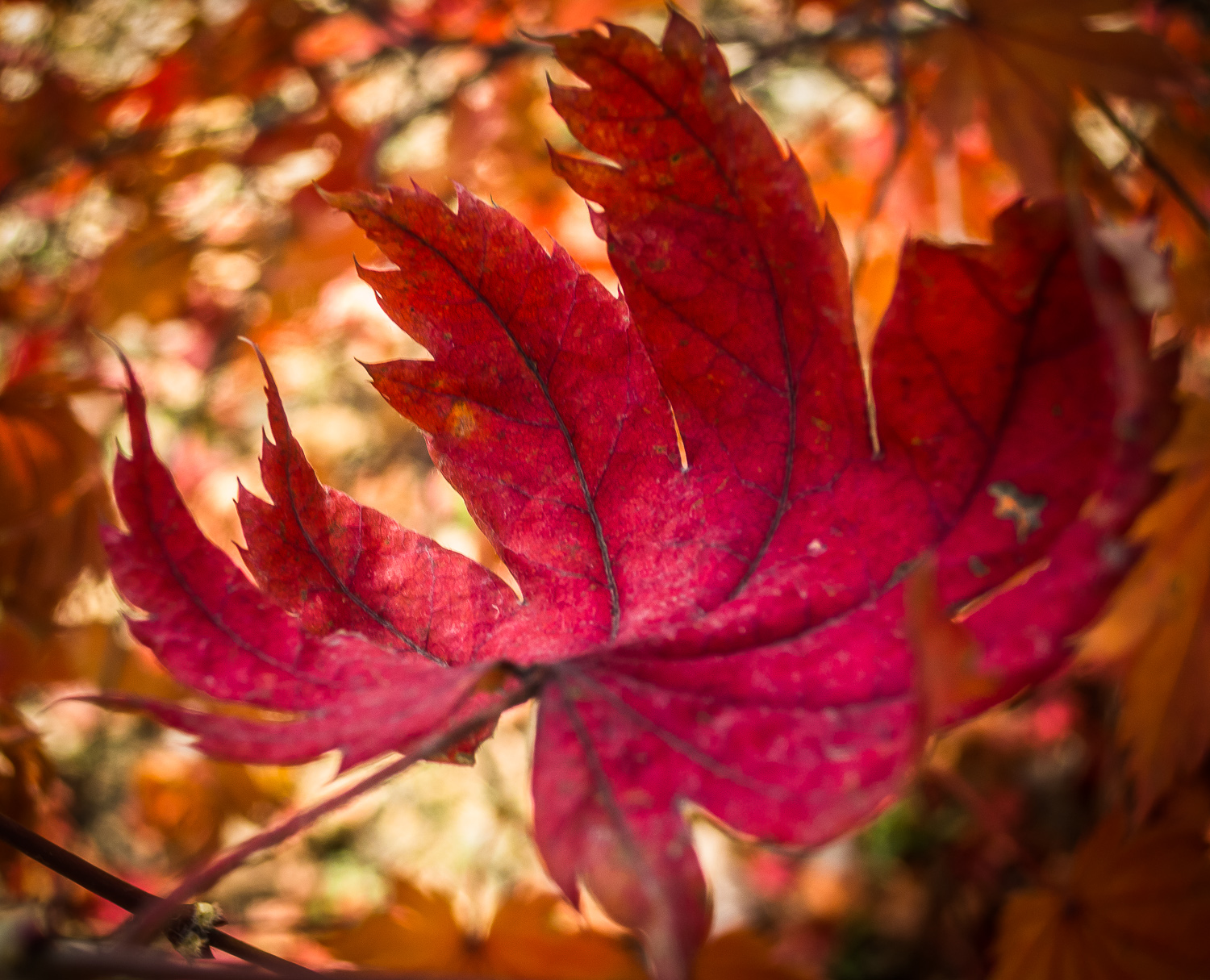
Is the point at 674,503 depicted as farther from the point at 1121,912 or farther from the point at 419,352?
the point at 419,352

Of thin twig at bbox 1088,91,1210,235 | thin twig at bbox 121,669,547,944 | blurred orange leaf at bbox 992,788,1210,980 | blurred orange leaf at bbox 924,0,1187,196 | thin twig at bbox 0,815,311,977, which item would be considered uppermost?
blurred orange leaf at bbox 924,0,1187,196

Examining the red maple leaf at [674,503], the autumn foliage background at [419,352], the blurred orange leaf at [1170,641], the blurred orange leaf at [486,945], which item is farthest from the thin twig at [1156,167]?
the blurred orange leaf at [486,945]

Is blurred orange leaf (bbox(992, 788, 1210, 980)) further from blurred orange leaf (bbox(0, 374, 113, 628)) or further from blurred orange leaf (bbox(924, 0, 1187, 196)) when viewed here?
blurred orange leaf (bbox(0, 374, 113, 628))

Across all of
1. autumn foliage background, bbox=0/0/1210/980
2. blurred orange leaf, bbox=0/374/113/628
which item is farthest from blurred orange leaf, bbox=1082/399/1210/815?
blurred orange leaf, bbox=0/374/113/628

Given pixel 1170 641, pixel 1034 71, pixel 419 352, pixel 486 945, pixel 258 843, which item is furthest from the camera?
pixel 419 352

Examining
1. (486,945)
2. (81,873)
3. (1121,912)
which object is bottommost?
(486,945)

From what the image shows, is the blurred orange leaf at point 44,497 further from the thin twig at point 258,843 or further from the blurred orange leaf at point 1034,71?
the blurred orange leaf at point 1034,71

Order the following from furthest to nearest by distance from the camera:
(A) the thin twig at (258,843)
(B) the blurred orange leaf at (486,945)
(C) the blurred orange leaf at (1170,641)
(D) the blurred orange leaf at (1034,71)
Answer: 1. (B) the blurred orange leaf at (486,945)
2. (D) the blurred orange leaf at (1034,71)
3. (C) the blurred orange leaf at (1170,641)
4. (A) the thin twig at (258,843)

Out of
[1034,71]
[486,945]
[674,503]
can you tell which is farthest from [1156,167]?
[486,945]
